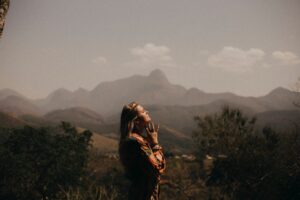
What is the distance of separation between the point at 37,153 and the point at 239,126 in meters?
33.4

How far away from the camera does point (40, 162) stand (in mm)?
43125

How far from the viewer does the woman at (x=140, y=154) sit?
5.30 m

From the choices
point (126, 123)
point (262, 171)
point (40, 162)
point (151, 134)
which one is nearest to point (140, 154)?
point (151, 134)

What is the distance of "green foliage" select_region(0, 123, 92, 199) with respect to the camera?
39.2 meters

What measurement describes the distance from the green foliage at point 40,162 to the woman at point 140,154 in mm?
34557

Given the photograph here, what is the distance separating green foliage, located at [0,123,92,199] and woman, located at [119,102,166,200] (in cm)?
3456

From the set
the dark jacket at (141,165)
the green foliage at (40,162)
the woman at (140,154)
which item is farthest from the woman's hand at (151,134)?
the green foliage at (40,162)

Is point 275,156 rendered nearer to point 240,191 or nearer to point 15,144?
point 240,191

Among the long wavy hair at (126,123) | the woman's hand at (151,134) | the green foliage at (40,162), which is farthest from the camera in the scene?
the green foliage at (40,162)

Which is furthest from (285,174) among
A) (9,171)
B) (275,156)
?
(9,171)

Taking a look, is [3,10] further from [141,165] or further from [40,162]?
[40,162]

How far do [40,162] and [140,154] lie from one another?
41285 millimetres

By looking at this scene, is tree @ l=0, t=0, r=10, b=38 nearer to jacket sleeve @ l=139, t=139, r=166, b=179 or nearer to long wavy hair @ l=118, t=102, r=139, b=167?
long wavy hair @ l=118, t=102, r=139, b=167

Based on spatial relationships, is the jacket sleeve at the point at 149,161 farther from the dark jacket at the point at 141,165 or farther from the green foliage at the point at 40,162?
the green foliage at the point at 40,162
